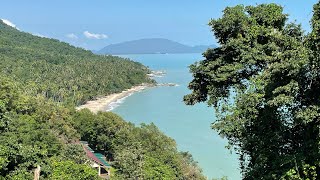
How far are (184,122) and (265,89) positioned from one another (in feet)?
114

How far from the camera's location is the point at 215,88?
6.75m

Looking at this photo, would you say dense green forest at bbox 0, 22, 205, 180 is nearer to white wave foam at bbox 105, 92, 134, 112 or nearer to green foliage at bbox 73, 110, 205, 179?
green foliage at bbox 73, 110, 205, 179

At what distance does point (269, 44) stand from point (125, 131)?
16734 millimetres

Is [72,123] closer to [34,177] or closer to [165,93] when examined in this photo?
[34,177]

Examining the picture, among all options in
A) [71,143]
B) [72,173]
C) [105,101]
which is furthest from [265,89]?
[105,101]

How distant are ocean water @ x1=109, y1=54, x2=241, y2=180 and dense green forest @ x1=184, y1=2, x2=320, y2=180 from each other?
615cm

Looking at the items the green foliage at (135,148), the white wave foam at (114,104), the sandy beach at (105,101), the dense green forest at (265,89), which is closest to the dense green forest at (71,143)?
the green foliage at (135,148)

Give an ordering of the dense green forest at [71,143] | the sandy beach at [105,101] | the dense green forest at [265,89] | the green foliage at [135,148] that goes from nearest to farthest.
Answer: the dense green forest at [265,89]
the dense green forest at [71,143]
the green foliage at [135,148]
the sandy beach at [105,101]

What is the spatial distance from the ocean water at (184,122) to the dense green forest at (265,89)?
20.2 ft

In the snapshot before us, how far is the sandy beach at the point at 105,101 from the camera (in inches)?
2004

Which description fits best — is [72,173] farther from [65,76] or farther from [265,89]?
[65,76]

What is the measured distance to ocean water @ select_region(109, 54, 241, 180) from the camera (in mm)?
25312

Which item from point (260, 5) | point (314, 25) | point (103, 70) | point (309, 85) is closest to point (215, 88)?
point (260, 5)

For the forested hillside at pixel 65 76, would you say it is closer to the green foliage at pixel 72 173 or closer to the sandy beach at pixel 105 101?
the sandy beach at pixel 105 101
